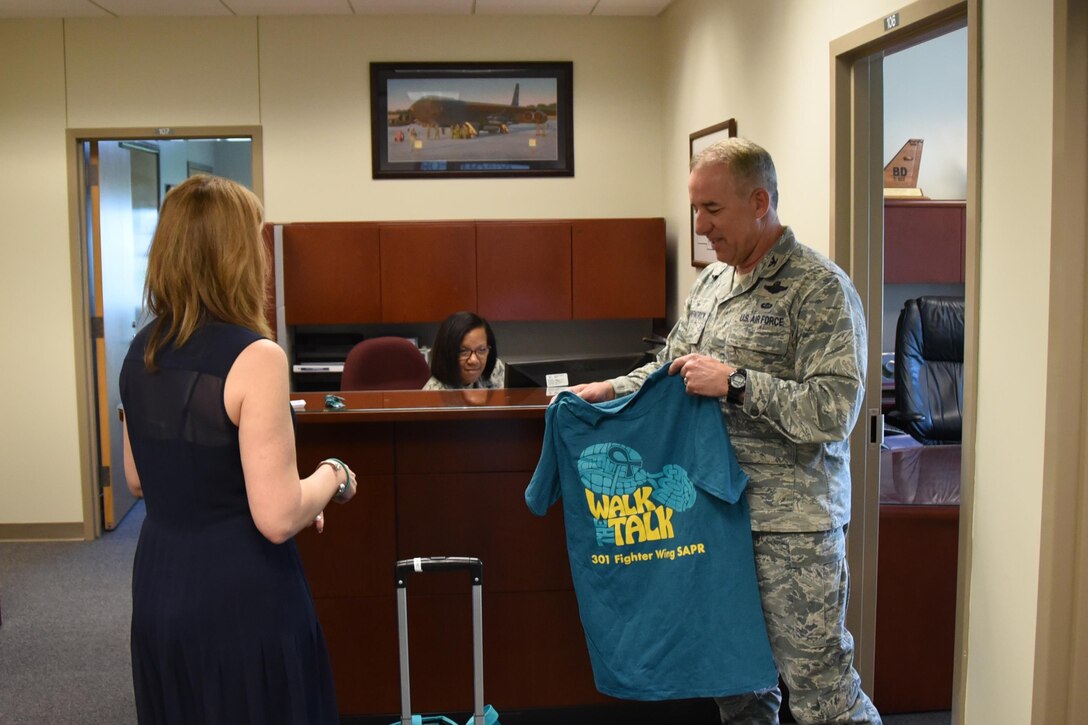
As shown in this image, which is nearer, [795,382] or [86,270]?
[795,382]

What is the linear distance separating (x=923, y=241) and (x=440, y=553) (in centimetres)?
314

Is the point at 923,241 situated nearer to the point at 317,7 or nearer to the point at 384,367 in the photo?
the point at 384,367

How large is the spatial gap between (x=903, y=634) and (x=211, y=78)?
172 inches

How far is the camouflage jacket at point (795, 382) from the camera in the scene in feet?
7.11

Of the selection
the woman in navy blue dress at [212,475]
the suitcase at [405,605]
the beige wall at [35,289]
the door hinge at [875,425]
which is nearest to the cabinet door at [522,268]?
the beige wall at [35,289]

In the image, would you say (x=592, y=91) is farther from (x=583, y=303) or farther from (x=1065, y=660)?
(x=1065, y=660)

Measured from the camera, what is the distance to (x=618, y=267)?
18.2 ft

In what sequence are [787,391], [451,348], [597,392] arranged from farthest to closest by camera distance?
[451,348], [597,392], [787,391]

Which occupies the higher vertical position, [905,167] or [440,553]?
[905,167]

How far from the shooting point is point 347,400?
3125 millimetres

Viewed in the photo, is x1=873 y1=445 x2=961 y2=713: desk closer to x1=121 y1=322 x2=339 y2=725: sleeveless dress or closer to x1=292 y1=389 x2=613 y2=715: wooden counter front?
x1=292 y1=389 x2=613 y2=715: wooden counter front

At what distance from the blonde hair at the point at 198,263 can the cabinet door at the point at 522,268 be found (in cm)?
378

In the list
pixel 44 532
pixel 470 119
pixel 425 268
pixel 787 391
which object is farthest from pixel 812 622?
pixel 44 532

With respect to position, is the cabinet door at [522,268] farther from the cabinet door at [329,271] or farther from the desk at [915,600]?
the desk at [915,600]
